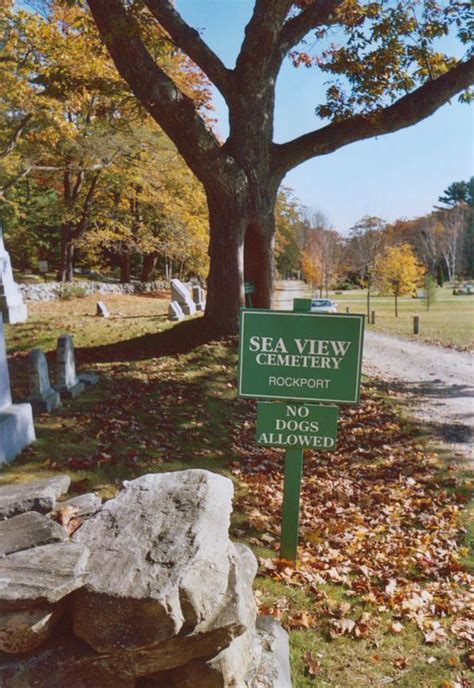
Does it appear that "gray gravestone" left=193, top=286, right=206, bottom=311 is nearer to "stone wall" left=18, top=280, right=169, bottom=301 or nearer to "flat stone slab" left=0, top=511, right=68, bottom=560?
"stone wall" left=18, top=280, right=169, bottom=301

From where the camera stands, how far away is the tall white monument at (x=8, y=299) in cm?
1475

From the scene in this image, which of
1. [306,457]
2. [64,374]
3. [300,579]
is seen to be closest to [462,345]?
[306,457]

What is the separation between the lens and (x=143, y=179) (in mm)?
22266

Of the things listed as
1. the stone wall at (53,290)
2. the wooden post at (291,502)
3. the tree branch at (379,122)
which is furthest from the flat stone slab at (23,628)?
the stone wall at (53,290)

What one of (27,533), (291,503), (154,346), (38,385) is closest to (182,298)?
(154,346)

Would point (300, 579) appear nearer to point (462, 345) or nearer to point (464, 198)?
point (462, 345)

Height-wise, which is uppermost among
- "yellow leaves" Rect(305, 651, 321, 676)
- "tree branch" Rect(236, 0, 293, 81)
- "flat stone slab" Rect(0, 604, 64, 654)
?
"tree branch" Rect(236, 0, 293, 81)

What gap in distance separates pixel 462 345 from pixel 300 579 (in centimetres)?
1554

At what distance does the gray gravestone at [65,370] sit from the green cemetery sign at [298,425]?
5.03m

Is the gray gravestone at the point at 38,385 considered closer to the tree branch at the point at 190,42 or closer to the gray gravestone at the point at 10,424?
the gray gravestone at the point at 10,424

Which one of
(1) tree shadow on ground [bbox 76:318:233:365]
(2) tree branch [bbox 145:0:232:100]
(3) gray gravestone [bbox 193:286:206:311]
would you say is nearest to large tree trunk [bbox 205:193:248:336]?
(1) tree shadow on ground [bbox 76:318:233:365]

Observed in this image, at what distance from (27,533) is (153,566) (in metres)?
0.79

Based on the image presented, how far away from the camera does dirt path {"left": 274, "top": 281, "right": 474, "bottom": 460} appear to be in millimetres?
8906

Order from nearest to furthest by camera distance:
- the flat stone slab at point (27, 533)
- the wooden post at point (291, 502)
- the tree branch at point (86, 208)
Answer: the flat stone slab at point (27, 533) → the wooden post at point (291, 502) → the tree branch at point (86, 208)
